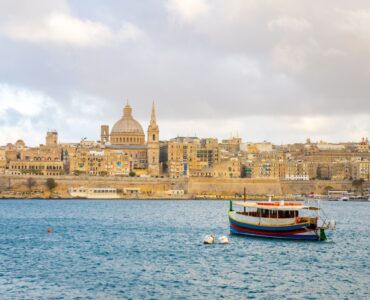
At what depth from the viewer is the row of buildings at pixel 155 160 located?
115m

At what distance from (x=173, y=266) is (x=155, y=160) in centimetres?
9076

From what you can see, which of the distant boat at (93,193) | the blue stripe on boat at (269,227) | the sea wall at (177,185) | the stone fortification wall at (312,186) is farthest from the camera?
the stone fortification wall at (312,186)

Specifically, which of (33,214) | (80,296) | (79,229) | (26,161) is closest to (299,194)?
(26,161)

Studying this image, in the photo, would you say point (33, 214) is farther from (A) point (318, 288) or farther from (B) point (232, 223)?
(A) point (318, 288)

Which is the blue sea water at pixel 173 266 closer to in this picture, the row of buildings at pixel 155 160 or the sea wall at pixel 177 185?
the sea wall at pixel 177 185

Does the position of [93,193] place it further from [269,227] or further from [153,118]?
[269,227]

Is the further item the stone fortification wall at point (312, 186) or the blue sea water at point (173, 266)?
the stone fortification wall at point (312, 186)

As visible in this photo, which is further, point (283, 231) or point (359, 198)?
point (359, 198)

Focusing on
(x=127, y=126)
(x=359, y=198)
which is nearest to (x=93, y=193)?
(x=127, y=126)

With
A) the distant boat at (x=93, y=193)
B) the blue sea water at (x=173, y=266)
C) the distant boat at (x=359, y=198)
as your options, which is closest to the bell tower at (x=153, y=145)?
the distant boat at (x=93, y=193)

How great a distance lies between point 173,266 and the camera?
101 feet

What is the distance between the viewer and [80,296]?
24.8 meters

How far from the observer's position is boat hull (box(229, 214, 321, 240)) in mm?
38875

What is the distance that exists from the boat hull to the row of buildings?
236 ft
